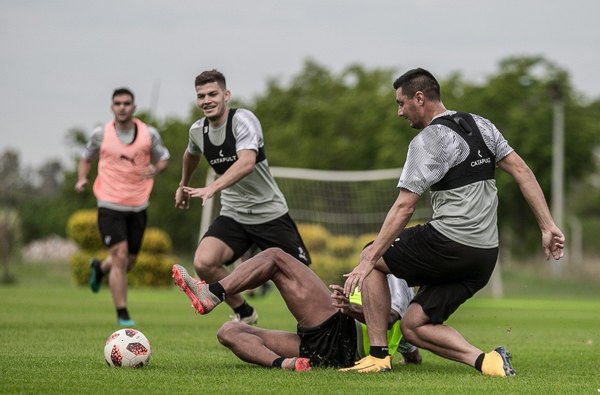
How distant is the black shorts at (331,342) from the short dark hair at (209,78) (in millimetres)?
3188

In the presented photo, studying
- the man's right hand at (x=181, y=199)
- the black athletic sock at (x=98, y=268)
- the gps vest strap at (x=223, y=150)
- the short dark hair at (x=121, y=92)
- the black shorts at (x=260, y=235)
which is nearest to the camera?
the man's right hand at (x=181, y=199)

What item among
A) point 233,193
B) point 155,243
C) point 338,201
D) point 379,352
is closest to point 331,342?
point 379,352

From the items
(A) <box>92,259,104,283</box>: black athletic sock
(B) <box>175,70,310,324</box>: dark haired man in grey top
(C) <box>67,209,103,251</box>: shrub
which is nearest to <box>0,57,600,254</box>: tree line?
(C) <box>67,209,103,251</box>: shrub

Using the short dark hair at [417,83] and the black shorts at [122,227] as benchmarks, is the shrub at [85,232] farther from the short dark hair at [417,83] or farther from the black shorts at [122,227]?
the short dark hair at [417,83]

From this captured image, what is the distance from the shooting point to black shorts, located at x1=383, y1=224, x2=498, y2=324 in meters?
8.18

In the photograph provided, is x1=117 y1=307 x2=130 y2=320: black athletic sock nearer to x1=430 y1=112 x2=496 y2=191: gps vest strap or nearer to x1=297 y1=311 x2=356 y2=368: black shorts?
x1=297 y1=311 x2=356 y2=368: black shorts

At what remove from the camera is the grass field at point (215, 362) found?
723 centimetres

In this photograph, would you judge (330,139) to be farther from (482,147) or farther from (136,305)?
(482,147)

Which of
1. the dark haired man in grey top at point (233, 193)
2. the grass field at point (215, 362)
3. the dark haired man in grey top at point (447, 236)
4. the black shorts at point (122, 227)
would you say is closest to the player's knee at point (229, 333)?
the grass field at point (215, 362)

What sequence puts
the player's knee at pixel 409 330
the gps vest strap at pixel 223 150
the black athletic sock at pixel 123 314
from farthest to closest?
the black athletic sock at pixel 123 314 → the gps vest strap at pixel 223 150 → the player's knee at pixel 409 330

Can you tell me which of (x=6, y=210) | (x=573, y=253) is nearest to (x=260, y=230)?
(x=6, y=210)

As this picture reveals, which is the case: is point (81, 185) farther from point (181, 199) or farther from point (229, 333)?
point (229, 333)

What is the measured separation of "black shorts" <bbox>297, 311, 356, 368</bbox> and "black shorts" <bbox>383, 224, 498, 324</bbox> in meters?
0.59

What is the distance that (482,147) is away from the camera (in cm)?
820
